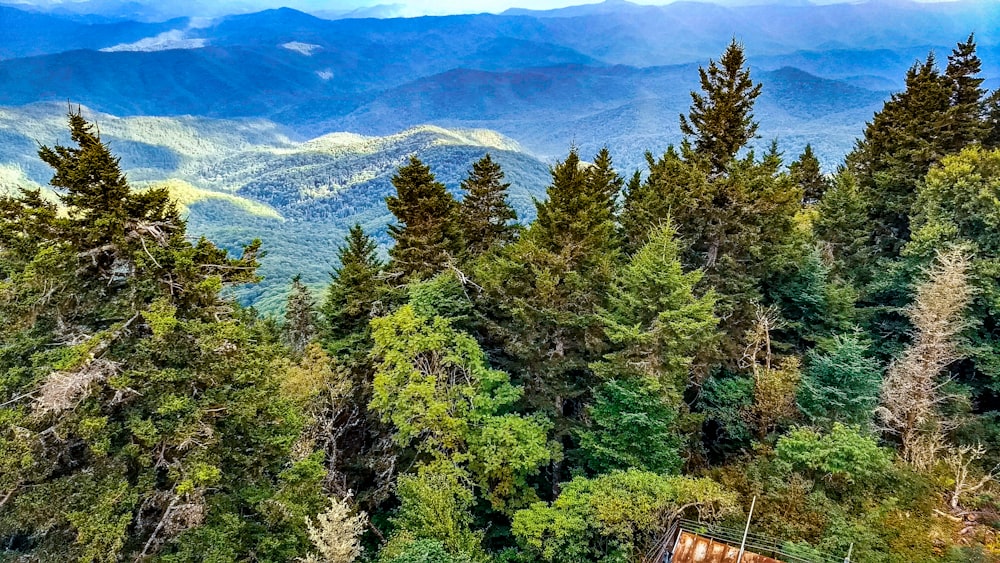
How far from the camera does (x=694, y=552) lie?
14.4 metres

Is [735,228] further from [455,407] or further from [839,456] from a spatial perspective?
[455,407]

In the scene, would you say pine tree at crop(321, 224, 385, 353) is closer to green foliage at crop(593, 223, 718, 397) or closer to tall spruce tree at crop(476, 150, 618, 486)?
tall spruce tree at crop(476, 150, 618, 486)

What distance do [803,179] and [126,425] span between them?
5455 cm

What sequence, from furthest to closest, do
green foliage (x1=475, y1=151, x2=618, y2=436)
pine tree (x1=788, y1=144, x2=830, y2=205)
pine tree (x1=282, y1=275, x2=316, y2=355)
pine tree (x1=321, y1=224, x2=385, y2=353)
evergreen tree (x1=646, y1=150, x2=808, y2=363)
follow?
1. pine tree (x1=788, y1=144, x2=830, y2=205)
2. pine tree (x1=282, y1=275, x2=316, y2=355)
3. pine tree (x1=321, y1=224, x2=385, y2=353)
4. evergreen tree (x1=646, y1=150, x2=808, y2=363)
5. green foliage (x1=475, y1=151, x2=618, y2=436)

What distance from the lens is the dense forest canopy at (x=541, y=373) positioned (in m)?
13.2

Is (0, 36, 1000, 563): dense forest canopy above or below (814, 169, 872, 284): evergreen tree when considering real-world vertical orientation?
below

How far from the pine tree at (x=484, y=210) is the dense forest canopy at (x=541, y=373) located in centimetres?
16

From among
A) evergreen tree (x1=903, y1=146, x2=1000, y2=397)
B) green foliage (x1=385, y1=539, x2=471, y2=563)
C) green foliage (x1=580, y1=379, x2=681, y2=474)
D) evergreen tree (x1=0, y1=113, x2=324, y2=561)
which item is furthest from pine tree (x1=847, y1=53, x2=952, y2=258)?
evergreen tree (x1=0, y1=113, x2=324, y2=561)

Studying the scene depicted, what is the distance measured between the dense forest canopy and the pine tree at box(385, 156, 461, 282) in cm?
15

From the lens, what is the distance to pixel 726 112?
83.2 ft

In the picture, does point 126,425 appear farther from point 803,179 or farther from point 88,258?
point 803,179

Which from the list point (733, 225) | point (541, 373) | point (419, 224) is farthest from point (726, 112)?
point (419, 224)

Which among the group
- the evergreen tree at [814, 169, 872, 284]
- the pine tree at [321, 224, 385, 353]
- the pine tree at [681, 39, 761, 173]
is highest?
the pine tree at [681, 39, 761, 173]

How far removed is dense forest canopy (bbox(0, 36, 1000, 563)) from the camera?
13164 mm
